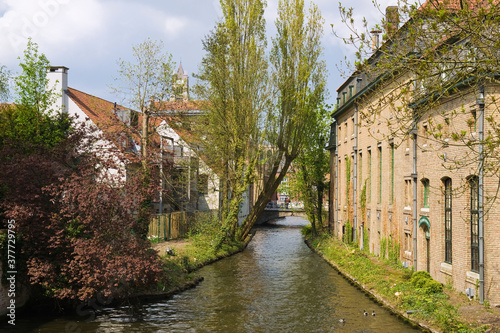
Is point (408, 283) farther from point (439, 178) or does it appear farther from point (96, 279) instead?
point (96, 279)

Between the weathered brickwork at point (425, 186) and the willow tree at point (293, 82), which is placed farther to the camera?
the willow tree at point (293, 82)

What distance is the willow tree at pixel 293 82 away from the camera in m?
34.3

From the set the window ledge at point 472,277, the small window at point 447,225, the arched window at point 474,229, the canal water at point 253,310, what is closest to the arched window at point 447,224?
the small window at point 447,225

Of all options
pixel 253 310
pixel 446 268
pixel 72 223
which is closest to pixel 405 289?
pixel 446 268

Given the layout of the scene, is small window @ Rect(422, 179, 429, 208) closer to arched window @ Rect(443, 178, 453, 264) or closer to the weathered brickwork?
the weathered brickwork

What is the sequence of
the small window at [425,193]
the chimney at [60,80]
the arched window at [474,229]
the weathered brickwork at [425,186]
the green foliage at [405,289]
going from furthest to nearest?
1. the chimney at [60,80]
2. the small window at [425,193]
3. the arched window at [474,229]
4. the weathered brickwork at [425,186]
5. the green foliage at [405,289]

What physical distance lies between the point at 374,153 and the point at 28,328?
2002 cm

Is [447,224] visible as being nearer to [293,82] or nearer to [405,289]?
[405,289]

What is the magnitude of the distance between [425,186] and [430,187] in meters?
1.09

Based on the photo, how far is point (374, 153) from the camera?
28984 mm

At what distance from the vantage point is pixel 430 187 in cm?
1972

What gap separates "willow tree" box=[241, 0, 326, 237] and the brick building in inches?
113

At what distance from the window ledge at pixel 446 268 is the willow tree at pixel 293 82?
17.3 metres

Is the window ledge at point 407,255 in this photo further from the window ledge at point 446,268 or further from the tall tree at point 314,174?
the tall tree at point 314,174
